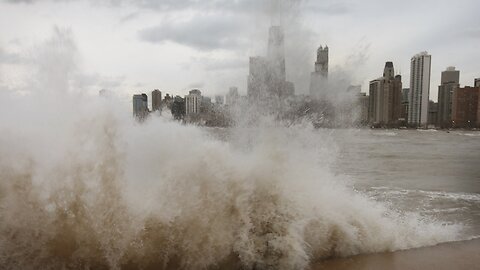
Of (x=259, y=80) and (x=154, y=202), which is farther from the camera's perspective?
(x=259, y=80)

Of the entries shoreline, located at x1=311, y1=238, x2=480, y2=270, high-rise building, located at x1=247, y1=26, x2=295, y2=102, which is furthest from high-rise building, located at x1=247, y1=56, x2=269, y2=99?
shoreline, located at x1=311, y1=238, x2=480, y2=270

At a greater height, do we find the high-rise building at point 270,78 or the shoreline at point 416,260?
the high-rise building at point 270,78

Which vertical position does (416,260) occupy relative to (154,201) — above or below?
below

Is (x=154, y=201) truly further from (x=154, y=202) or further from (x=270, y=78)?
(x=270, y=78)

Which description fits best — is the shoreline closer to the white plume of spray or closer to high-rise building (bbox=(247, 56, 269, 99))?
the white plume of spray

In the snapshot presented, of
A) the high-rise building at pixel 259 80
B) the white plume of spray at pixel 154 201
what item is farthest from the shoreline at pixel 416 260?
the high-rise building at pixel 259 80

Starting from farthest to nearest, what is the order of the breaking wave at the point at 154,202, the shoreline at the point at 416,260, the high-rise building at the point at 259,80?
the high-rise building at the point at 259,80
the shoreline at the point at 416,260
the breaking wave at the point at 154,202

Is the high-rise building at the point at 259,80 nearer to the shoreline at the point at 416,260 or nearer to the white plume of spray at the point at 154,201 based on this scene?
the white plume of spray at the point at 154,201

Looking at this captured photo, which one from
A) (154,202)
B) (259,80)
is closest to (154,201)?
(154,202)

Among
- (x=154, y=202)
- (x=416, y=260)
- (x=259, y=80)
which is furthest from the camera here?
(x=259, y=80)
